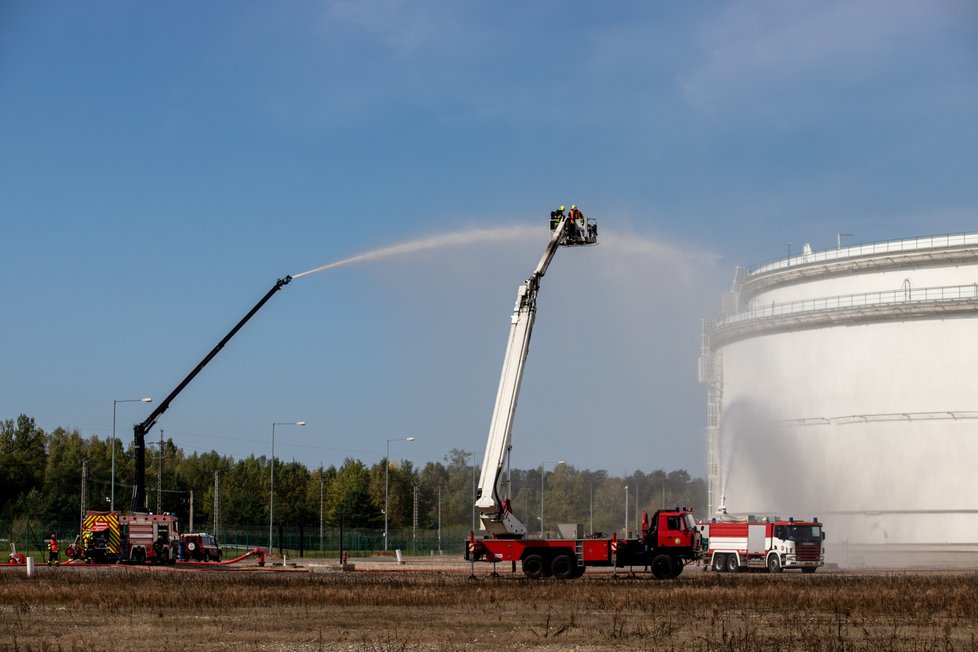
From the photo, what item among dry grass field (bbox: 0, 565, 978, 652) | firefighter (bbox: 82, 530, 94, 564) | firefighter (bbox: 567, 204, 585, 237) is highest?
firefighter (bbox: 567, 204, 585, 237)

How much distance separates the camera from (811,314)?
77188 mm

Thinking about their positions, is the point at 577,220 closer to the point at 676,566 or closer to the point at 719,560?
the point at 676,566

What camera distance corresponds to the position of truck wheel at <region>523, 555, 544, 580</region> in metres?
41.7

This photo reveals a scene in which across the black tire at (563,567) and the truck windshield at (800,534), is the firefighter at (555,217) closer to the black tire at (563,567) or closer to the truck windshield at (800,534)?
the black tire at (563,567)

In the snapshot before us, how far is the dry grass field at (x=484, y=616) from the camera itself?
2023 cm

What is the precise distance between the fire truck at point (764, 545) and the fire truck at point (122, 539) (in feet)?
81.6

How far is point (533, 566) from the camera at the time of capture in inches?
1647

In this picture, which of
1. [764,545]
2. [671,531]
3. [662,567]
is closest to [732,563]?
[764,545]

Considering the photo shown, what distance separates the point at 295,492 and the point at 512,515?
9977cm

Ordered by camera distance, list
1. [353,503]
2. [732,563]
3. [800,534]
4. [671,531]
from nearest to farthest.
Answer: [671,531]
[800,534]
[732,563]
[353,503]

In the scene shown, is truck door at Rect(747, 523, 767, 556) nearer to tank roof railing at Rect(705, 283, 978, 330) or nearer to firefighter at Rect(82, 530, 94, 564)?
tank roof railing at Rect(705, 283, 978, 330)

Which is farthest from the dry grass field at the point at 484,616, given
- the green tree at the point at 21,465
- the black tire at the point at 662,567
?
the green tree at the point at 21,465

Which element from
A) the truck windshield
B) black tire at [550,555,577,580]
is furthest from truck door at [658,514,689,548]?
the truck windshield

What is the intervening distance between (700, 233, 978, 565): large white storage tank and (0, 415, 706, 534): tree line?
21.2 meters
